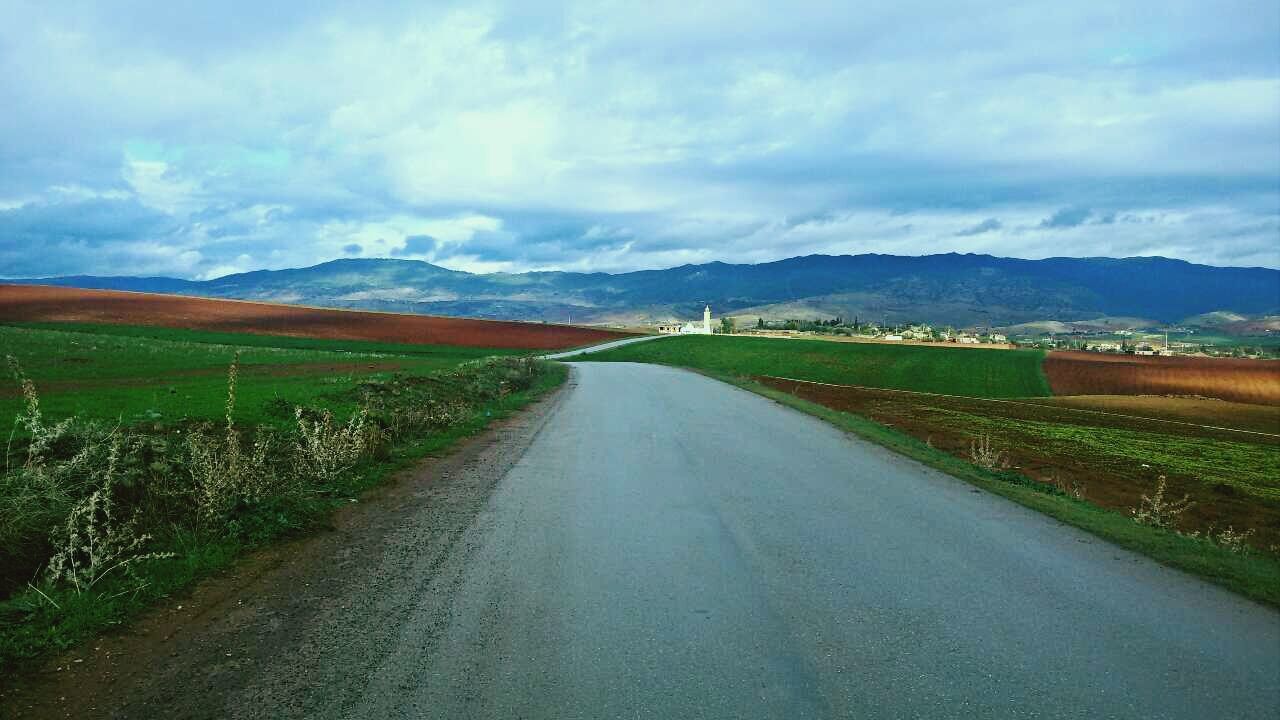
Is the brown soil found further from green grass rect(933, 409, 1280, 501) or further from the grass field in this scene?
green grass rect(933, 409, 1280, 501)

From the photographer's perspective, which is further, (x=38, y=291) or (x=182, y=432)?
(x=38, y=291)

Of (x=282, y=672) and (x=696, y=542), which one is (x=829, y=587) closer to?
(x=696, y=542)

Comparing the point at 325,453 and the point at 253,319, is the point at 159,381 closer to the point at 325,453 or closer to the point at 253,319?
the point at 325,453

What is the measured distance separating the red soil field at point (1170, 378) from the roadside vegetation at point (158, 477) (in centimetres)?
5636

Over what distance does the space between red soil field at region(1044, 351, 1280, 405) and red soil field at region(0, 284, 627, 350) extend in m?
53.7

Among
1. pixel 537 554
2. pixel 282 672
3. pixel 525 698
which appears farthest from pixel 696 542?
pixel 282 672

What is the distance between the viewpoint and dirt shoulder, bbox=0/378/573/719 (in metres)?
4.39

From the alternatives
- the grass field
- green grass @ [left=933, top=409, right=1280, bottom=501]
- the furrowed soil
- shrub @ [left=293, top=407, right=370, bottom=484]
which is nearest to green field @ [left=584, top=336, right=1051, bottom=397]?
the grass field

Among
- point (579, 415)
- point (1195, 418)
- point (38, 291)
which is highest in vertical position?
point (38, 291)

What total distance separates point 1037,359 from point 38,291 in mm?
112790

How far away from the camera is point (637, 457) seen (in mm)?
13453

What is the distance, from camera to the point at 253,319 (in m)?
76.3

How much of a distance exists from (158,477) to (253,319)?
254ft

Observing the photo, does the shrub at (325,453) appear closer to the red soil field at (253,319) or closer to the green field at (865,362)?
the green field at (865,362)
